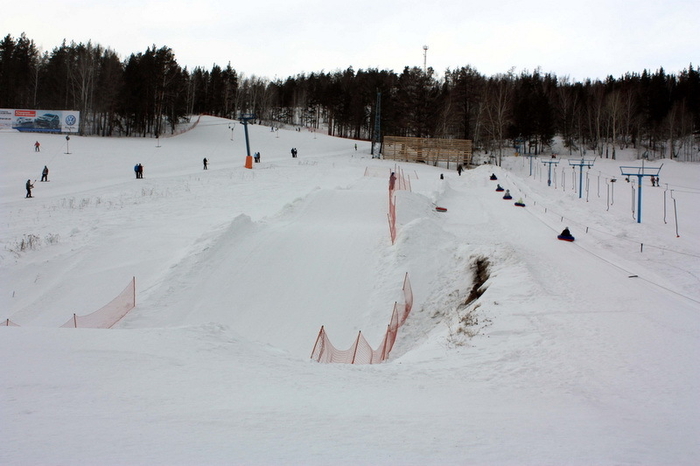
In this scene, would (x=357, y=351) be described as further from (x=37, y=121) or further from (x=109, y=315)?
(x=37, y=121)

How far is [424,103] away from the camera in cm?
6694

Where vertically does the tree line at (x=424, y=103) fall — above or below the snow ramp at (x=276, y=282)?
above

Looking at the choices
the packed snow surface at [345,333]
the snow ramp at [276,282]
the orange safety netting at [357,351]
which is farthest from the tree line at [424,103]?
the orange safety netting at [357,351]

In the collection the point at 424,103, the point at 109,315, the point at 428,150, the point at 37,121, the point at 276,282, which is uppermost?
the point at 424,103

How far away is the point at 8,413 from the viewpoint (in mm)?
4801

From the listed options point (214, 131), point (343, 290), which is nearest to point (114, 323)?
point (343, 290)

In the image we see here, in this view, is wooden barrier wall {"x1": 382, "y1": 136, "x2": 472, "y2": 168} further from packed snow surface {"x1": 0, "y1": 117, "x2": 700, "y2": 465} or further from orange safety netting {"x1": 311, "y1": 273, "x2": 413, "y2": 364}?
orange safety netting {"x1": 311, "y1": 273, "x2": 413, "y2": 364}

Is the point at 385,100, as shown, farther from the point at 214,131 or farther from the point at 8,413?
the point at 8,413

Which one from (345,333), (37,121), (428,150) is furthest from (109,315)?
(37,121)

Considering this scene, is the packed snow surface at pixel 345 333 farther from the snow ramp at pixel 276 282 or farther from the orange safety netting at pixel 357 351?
the orange safety netting at pixel 357 351

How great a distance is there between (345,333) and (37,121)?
62773 millimetres

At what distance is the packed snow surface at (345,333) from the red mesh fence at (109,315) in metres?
0.30

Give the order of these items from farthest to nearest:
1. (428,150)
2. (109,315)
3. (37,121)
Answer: (428,150) → (37,121) → (109,315)

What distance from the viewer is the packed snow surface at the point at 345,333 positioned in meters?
4.86
